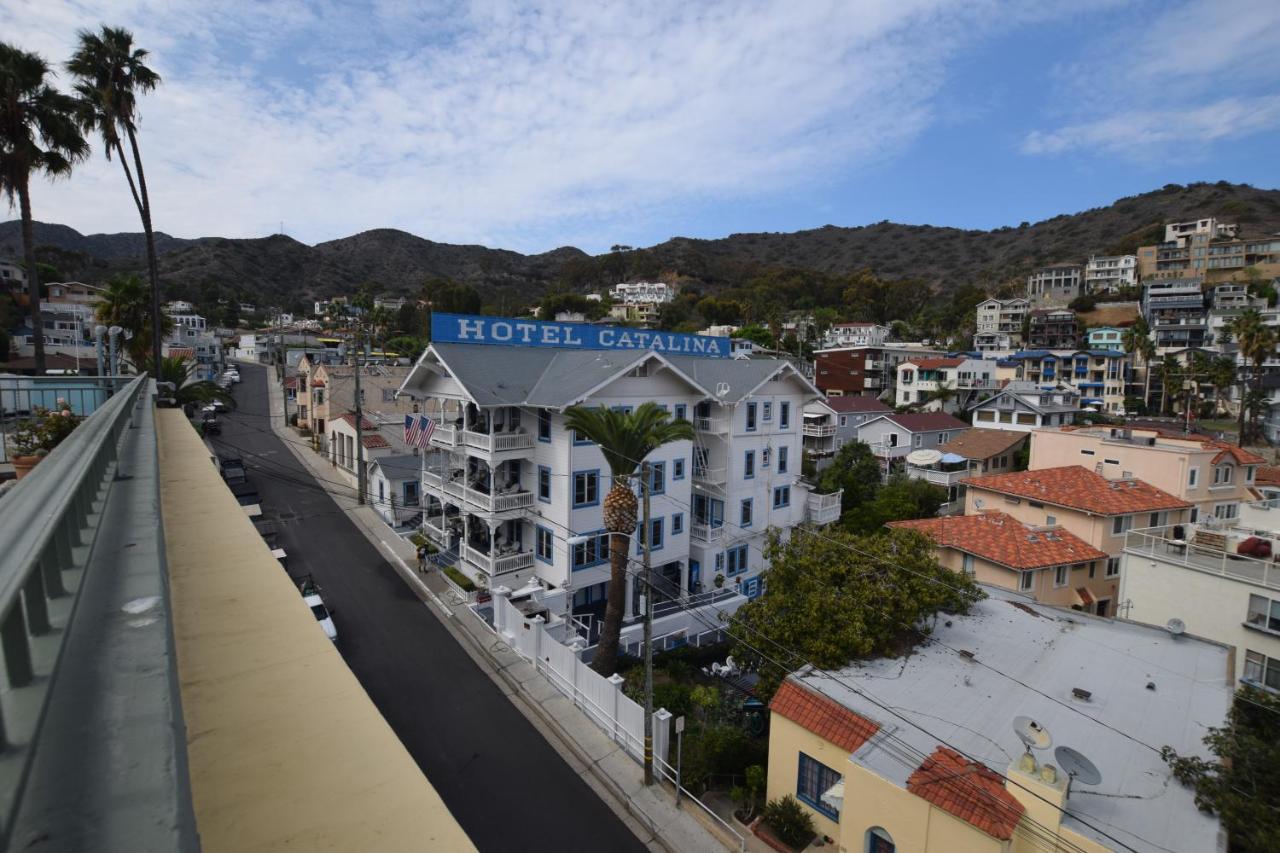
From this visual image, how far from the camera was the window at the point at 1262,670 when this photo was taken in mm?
20062

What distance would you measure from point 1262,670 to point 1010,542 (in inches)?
340

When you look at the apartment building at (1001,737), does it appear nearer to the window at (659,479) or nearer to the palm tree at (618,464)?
the palm tree at (618,464)

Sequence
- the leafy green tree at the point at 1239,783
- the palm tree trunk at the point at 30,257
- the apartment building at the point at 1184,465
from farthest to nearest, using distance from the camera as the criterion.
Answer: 1. the apartment building at the point at 1184,465
2. the palm tree trunk at the point at 30,257
3. the leafy green tree at the point at 1239,783

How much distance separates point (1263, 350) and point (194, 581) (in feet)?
268

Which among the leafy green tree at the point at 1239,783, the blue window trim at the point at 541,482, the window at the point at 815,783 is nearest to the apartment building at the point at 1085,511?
the leafy green tree at the point at 1239,783

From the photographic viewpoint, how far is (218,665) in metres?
3.12

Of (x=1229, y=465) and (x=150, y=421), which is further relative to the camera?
(x=1229, y=465)

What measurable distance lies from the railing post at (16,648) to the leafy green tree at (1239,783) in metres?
16.4

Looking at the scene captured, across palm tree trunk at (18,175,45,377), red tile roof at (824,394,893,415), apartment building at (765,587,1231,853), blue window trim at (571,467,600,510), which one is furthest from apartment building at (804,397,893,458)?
palm tree trunk at (18,175,45,377)

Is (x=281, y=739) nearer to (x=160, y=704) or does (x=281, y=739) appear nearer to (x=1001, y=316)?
(x=160, y=704)

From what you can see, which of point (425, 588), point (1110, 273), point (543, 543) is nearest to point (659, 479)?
point (543, 543)

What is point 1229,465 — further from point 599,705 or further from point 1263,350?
point 599,705

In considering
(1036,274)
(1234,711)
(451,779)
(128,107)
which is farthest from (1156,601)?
(1036,274)

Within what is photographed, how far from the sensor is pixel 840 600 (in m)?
17.5
